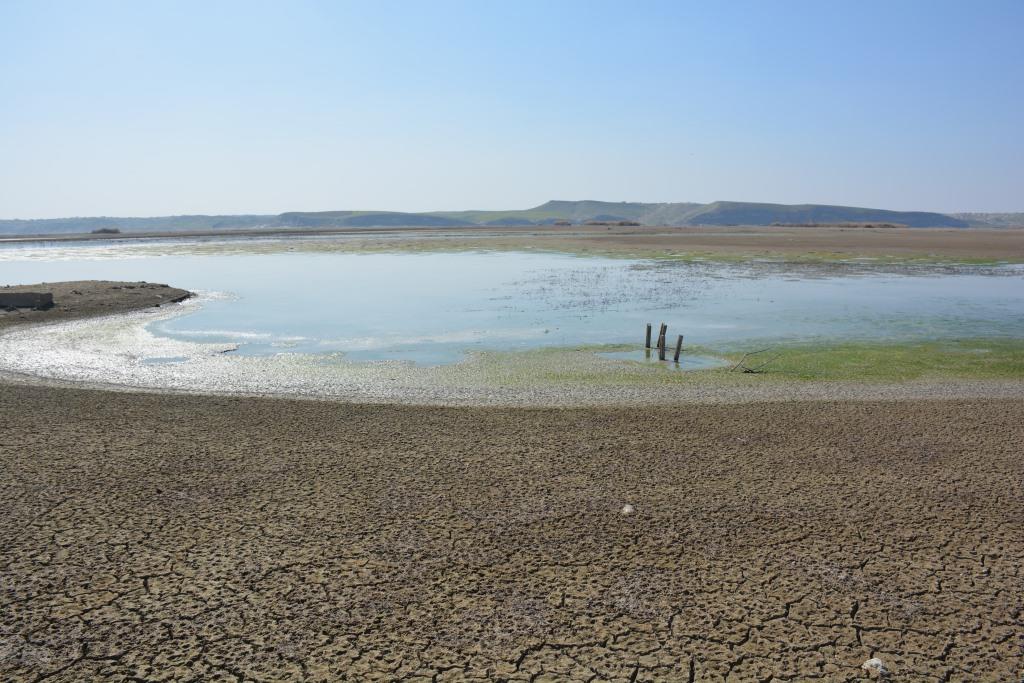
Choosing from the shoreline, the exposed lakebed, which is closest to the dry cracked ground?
the shoreline

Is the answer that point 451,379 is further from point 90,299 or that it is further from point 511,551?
point 90,299

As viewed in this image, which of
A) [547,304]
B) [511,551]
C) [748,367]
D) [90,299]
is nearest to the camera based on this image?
[511,551]

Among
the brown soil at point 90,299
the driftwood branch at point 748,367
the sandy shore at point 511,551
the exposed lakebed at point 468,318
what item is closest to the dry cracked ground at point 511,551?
the sandy shore at point 511,551

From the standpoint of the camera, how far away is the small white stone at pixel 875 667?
5355 millimetres

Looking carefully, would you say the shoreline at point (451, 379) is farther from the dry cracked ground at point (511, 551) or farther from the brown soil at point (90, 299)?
the brown soil at point (90, 299)

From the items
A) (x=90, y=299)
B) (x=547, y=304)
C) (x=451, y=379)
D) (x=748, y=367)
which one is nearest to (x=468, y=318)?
(x=547, y=304)

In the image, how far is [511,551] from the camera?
7195 mm

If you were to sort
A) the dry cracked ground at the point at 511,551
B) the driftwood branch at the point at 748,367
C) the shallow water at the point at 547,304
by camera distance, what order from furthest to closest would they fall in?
the shallow water at the point at 547,304 < the driftwood branch at the point at 748,367 < the dry cracked ground at the point at 511,551

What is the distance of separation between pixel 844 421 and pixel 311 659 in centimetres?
932

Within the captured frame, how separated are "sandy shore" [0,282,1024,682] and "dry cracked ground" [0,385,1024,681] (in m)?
0.03

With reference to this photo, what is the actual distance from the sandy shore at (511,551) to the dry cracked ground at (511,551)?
0.03 m

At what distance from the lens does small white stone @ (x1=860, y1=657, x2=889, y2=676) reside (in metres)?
5.36

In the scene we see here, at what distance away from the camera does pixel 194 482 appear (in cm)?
897

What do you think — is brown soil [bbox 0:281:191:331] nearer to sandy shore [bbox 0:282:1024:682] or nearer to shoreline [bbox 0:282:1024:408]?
shoreline [bbox 0:282:1024:408]
